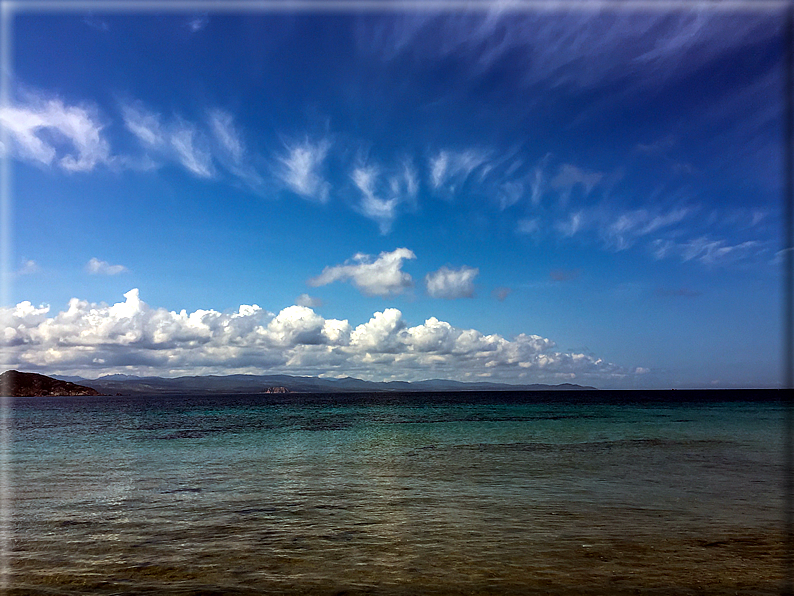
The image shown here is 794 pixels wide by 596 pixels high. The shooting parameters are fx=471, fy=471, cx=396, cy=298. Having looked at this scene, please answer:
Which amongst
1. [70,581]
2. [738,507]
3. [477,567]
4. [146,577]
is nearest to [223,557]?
[146,577]

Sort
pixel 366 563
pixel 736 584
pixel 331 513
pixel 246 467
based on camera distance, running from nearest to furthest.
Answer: pixel 736 584 < pixel 366 563 < pixel 331 513 < pixel 246 467

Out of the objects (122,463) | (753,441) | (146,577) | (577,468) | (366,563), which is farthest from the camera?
(753,441)

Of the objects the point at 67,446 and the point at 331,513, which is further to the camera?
the point at 67,446

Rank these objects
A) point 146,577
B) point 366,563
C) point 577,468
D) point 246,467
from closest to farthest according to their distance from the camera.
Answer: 1. point 146,577
2. point 366,563
3. point 577,468
4. point 246,467

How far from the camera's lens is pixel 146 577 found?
995 centimetres

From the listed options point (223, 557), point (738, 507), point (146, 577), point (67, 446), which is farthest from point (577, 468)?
point (67, 446)

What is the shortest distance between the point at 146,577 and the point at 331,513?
20.3 feet

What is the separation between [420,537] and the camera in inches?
493

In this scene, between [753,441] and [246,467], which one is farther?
[753,441]

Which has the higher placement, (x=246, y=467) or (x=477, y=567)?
(x=477, y=567)

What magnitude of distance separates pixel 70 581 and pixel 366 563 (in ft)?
20.3

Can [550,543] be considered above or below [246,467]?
above

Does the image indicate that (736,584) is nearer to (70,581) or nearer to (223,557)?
(223,557)

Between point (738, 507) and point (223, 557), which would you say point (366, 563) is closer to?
point (223, 557)
